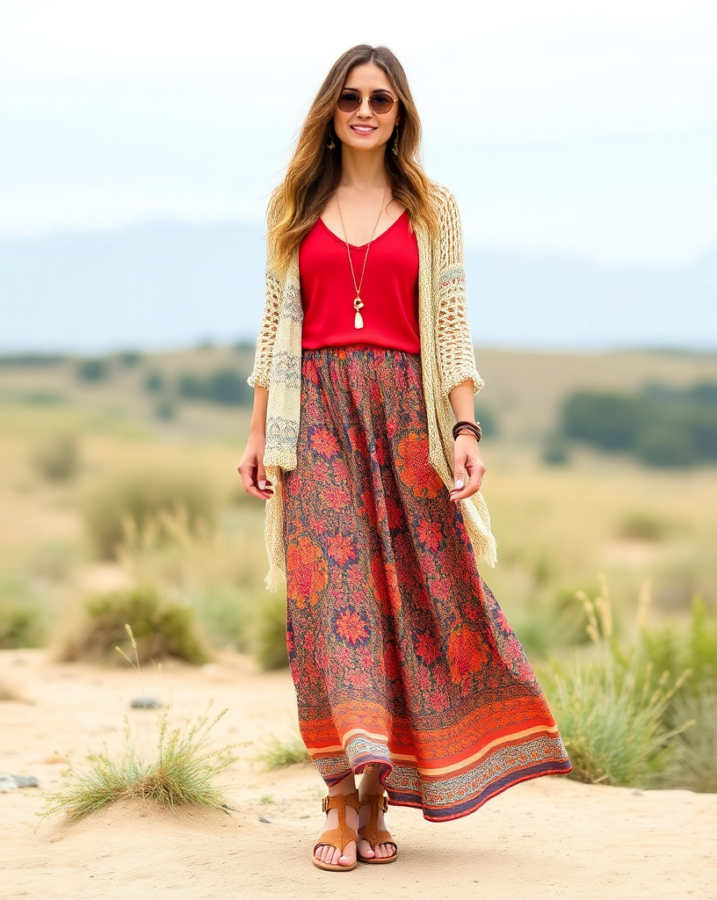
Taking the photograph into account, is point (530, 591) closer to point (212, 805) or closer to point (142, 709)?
point (142, 709)

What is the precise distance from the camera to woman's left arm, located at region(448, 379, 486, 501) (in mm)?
3976

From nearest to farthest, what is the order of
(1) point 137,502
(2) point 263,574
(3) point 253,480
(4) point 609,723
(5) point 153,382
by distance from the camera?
(3) point 253,480
(4) point 609,723
(2) point 263,574
(1) point 137,502
(5) point 153,382

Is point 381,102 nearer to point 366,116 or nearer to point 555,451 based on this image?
point 366,116

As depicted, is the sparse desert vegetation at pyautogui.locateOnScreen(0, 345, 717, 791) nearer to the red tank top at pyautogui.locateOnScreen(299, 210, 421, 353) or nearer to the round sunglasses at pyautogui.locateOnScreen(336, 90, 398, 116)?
the red tank top at pyautogui.locateOnScreen(299, 210, 421, 353)

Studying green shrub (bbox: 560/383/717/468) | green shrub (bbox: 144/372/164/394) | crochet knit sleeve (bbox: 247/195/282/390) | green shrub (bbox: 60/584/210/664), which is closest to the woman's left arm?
crochet knit sleeve (bbox: 247/195/282/390)

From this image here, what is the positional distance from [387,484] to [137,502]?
13.8 meters

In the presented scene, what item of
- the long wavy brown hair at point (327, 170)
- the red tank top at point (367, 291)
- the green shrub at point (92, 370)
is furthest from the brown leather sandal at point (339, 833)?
the green shrub at point (92, 370)

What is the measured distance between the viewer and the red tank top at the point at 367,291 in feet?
13.6

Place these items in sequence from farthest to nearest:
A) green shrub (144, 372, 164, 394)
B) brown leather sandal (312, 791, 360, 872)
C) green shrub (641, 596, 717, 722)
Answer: green shrub (144, 372, 164, 394) → green shrub (641, 596, 717, 722) → brown leather sandal (312, 791, 360, 872)

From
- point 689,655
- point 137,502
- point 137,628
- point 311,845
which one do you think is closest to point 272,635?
point 137,628

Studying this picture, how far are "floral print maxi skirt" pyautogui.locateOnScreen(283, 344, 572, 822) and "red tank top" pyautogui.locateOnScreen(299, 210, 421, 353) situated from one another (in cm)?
5

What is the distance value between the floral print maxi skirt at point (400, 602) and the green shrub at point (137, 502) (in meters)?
13.0

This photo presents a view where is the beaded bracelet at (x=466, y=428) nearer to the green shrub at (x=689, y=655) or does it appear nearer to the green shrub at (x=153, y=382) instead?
the green shrub at (x=689, y=655)

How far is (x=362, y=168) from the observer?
4305mm
